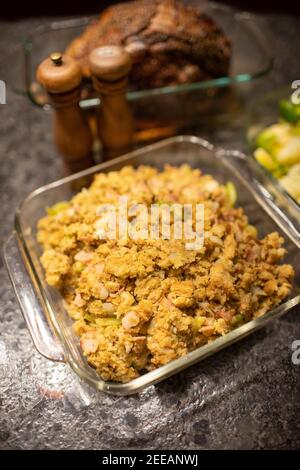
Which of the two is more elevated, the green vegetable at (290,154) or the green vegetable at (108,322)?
the green vegetable at (290,154)

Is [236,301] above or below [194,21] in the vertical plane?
below

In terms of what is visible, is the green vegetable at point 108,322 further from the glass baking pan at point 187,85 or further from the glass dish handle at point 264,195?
Answer: the glass baking pan at point 187,85

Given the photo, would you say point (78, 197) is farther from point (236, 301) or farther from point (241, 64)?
point (241, 64)

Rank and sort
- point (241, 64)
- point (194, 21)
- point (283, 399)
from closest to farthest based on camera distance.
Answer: point (283, 399) → point (194, 21) → point (241, 64)

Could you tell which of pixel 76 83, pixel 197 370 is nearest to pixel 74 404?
pixel 197 370

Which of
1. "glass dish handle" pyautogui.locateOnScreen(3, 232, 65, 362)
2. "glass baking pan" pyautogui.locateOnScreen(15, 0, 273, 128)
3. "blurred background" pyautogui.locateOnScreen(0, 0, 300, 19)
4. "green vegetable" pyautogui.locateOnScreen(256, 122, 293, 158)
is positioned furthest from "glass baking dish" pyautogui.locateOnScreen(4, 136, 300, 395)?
"blurred background" pyautogui.locateOnScreen(0, 0, 300, 19)

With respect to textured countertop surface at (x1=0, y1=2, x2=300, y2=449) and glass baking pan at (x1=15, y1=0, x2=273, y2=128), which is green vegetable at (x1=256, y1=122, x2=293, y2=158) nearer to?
glass baking pan at (x1=15, y1=0, x2=273, y2=128)

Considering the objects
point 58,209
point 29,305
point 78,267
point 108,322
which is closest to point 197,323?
point 108,322

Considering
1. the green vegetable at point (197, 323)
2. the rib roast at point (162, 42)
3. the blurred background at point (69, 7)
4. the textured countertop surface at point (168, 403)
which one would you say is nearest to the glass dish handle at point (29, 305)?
the textured countertop surface at point (168, 403)
